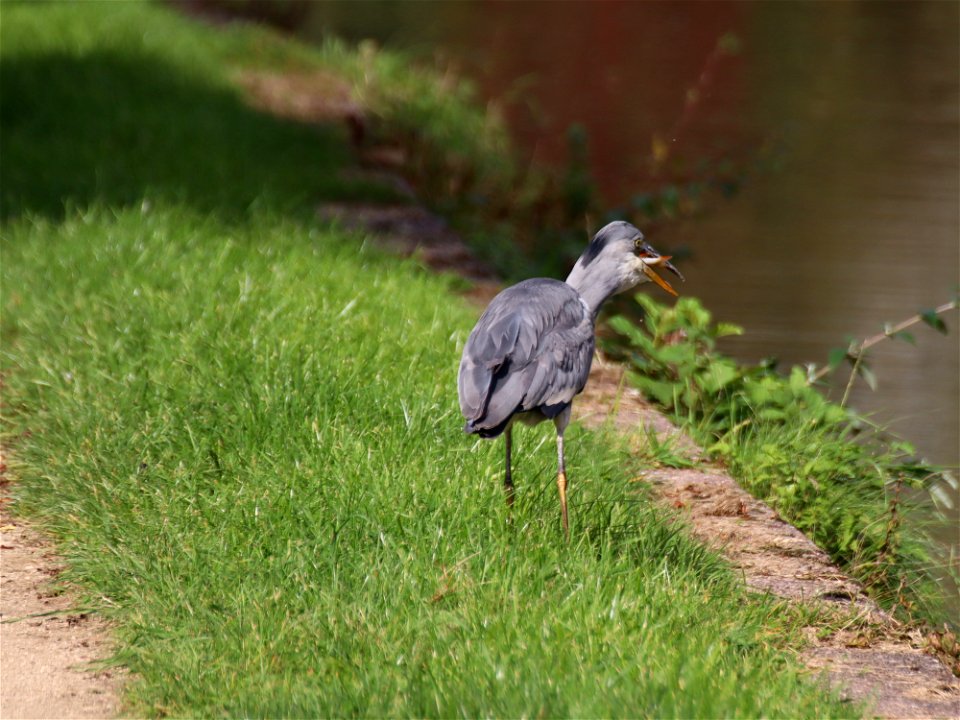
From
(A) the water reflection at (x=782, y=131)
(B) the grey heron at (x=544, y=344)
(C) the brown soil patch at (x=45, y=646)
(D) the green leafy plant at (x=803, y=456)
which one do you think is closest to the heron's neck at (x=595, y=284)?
(B) the grey heron at (x=544, y=344)

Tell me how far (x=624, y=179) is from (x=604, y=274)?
6.13m

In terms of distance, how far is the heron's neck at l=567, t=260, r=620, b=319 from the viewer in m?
3.93

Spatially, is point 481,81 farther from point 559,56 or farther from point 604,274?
point 604,274

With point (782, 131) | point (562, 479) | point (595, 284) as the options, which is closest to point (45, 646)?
point (562, 479)

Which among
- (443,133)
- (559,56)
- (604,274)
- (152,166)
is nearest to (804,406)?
(604,274)

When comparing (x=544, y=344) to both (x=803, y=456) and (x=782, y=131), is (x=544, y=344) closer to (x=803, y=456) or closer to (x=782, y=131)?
(x=803, y=456)

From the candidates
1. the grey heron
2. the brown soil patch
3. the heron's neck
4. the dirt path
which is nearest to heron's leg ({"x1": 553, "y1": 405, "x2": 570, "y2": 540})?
the grey heron

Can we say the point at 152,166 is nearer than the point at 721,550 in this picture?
No

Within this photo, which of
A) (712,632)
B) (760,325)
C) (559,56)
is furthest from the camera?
(559,56)

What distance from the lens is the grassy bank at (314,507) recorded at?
324 cm

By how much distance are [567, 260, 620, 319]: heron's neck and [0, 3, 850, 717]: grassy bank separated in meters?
0.60

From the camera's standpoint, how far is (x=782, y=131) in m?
11.7

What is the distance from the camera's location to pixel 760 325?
A: 318 inches

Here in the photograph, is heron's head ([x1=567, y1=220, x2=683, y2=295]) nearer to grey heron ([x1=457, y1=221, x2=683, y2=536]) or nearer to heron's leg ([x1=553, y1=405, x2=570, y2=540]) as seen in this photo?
grey heron ([x1=457, y1=221, x2=683, y2=536])
